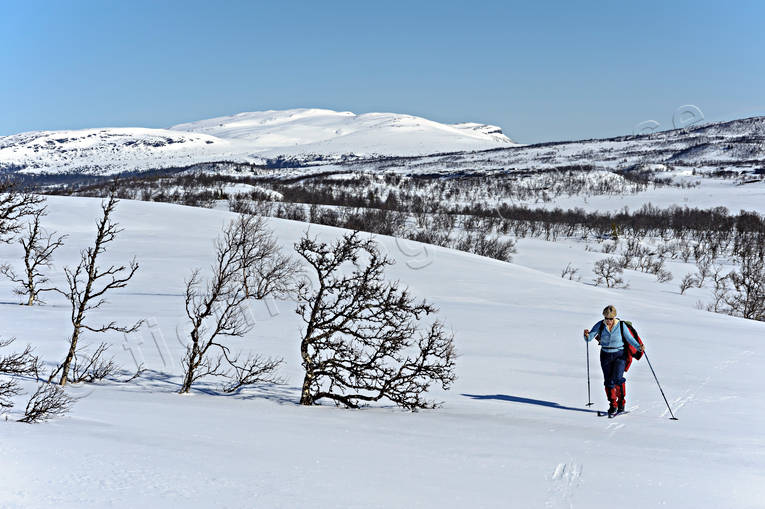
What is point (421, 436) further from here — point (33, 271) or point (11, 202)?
point (33, 271)

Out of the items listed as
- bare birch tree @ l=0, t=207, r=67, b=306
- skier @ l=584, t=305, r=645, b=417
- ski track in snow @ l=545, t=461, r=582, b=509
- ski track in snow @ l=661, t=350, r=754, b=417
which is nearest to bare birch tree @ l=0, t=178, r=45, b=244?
bare birch tree @ l=0, t=207, r=67, b=306

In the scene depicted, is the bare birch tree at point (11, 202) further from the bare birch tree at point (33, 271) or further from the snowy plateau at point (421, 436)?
the bare birch tree at point (33, 271)

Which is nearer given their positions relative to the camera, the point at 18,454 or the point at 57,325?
the point at 18,454

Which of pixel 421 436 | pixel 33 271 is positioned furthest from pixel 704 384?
pixel 33 271

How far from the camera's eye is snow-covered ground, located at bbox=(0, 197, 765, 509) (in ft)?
15.4

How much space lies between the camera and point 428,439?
23.4 feet

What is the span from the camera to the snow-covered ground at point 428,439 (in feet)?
15.4

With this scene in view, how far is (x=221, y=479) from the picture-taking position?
4840 millimetres

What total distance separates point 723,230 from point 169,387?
165566 millimetres

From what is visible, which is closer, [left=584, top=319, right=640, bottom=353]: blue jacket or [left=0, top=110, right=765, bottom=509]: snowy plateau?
[left=0, top=110, right=765, bottom=509]: snowy plateau

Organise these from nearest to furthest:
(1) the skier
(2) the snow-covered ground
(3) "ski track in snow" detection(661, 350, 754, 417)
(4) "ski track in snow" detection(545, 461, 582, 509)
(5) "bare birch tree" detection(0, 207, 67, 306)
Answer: (2) the snow-covered ground
(4) "ski track in snow" detection(545, 461, 582, 509)
(1) the skier
(3) "ski track in snow" detection(661, 350, 754, 417)
(5) "bare birch tree" detection(0, 207, 67, 306)

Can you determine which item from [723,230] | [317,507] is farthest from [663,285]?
[723,230]

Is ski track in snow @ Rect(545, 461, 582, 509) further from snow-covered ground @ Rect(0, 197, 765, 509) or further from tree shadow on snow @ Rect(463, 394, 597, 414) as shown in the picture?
tree shadow on snow @ Rect(463, 394, 597, 414)

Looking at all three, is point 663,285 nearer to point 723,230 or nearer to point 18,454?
point 18,454
